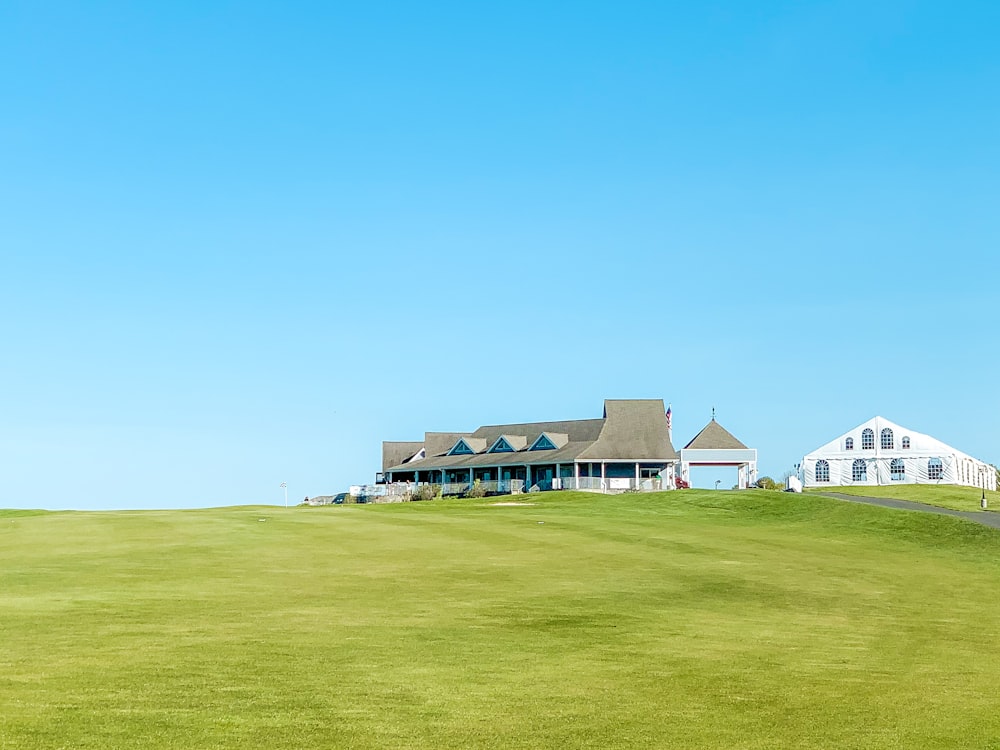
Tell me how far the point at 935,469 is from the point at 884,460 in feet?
12.1

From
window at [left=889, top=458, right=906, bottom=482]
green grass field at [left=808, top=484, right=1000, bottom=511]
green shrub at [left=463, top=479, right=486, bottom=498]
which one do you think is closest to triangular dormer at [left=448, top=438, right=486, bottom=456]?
green shrub at [left=463, top=479, right=486, bottom=498]

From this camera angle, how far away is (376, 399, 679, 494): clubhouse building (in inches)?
2923

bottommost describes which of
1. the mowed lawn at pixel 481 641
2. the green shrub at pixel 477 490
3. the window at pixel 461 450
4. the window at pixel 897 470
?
the mowed lawn at pixel 481 641

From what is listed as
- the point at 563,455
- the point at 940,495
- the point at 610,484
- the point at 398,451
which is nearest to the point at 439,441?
the point at 398,451

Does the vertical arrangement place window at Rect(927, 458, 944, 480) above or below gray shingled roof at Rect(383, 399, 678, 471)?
below

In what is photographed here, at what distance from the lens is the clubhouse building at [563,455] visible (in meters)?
74.2

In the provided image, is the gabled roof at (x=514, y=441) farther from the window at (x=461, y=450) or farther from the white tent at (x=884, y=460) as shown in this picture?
the white tent at (x=884, y=460)

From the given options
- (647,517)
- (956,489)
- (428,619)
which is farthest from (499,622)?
(956,489)

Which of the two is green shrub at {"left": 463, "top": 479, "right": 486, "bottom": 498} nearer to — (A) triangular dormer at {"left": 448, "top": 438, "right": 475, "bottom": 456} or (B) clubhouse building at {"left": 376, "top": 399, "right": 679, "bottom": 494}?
(B) clubhouse building at {"left": 376, "top": 399, "right": 679, "bottom": 494}

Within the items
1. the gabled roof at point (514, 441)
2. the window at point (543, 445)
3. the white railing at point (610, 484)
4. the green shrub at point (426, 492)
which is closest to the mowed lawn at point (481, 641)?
the white railing at point (610, 484)

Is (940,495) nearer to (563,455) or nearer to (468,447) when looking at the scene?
(563,455)

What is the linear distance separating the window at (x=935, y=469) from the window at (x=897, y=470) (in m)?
1.77

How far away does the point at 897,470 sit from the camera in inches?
3223

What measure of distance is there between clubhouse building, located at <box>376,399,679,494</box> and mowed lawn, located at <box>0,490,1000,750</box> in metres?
Result: 42.0
